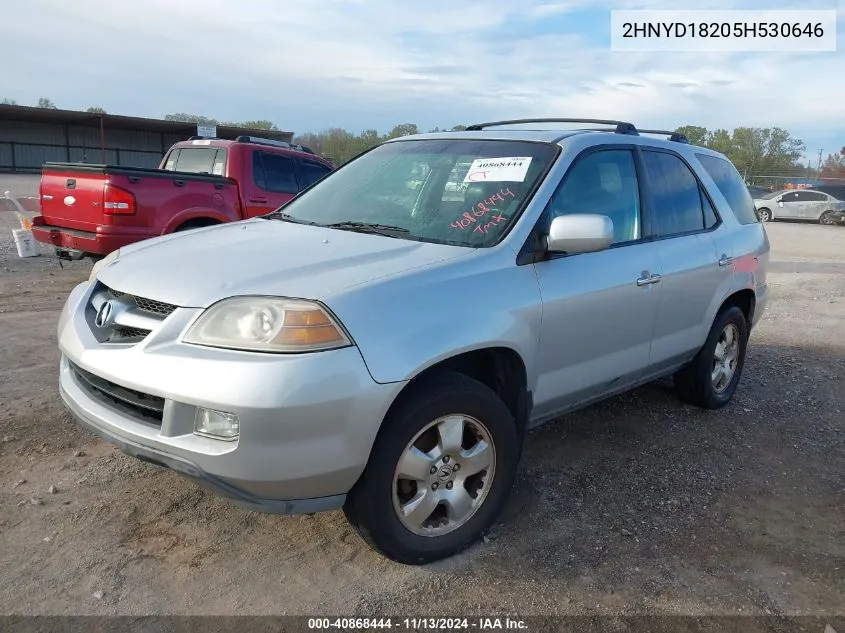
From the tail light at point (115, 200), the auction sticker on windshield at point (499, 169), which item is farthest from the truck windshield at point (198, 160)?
the auction sticker on windshield at point (499, 169)

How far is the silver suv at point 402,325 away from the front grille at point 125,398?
0.4 inches

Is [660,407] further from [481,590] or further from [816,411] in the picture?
[481,590]

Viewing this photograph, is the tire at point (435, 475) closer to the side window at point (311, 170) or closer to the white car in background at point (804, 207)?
the side window at point (311, 170)

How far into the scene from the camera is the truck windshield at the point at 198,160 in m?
8.80

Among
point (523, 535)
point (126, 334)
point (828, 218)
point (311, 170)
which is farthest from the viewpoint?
point (828, 218)

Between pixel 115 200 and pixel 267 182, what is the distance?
234 centimetres

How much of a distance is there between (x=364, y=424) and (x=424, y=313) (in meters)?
0.48

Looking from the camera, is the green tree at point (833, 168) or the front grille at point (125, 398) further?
the green tree at point (833, 168)

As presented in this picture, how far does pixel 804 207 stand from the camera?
27.1 metres

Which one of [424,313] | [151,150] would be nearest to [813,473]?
[424,313]

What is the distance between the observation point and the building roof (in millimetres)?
32688

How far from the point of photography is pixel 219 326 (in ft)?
8.08

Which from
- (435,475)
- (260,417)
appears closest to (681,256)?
(435,475)

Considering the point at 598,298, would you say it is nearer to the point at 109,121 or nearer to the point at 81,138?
the point at 109,121
